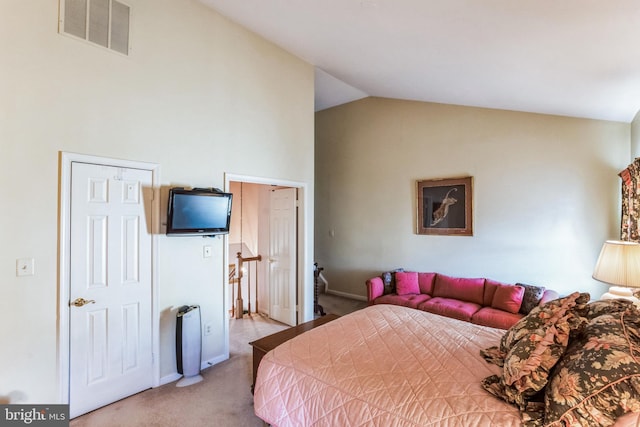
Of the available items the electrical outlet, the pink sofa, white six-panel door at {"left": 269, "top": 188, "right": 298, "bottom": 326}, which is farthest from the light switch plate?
the pink sofa

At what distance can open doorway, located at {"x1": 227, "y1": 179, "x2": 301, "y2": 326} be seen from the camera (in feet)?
13.9

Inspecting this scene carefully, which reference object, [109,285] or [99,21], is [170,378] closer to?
[109,285]

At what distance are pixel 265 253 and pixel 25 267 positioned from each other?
286 centimetres

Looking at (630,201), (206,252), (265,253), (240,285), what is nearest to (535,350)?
(206,252)

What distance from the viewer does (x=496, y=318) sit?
11.2ft

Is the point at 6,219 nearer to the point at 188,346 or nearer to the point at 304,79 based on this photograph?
the point at 188,346

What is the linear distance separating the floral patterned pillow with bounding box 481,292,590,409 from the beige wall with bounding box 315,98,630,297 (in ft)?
9.16

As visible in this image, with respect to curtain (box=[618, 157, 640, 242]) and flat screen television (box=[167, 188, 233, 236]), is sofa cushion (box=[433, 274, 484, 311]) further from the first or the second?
flat screen television (box=[167, 188, 233, 236])

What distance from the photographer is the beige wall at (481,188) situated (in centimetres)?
371

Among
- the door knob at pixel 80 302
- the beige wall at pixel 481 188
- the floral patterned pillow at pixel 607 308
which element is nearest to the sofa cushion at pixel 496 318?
the beige wall at pixel 481 188

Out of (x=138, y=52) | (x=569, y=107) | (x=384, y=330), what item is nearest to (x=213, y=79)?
(x=138, y=52)

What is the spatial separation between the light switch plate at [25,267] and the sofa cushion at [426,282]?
428 cm

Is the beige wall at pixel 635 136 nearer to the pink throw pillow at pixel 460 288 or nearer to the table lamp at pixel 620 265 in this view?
the table lamp at pixel 620 265

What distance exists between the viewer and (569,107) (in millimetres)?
3396
